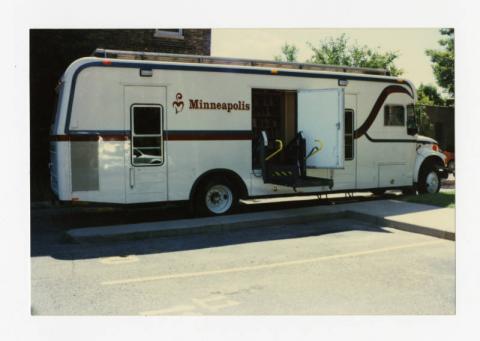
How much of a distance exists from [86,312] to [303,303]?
7.34ft

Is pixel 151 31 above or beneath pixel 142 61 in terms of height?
above

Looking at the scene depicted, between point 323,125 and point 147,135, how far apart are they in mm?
3535

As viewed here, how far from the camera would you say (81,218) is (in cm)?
1135

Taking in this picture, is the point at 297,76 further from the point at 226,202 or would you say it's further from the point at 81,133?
the point at 81,133

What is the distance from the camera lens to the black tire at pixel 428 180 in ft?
45.2

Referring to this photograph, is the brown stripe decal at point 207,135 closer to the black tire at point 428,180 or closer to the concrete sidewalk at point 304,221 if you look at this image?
the concrete sidewalk at point 304,221

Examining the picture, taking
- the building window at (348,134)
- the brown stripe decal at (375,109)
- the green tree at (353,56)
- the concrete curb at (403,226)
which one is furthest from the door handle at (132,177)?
the green tree at (353,56)

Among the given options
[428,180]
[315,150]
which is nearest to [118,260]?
[315,150]

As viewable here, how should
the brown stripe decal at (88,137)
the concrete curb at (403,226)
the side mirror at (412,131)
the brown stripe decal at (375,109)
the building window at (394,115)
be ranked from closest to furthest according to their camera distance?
the concrete curb at (403,226) → the brown stripe decal at (88,137) → the brown stripe decal at (375,109) → the building window at (394,115) → the side mirror at (412,131)

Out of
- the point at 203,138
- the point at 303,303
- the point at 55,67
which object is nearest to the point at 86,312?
the point at 303,303

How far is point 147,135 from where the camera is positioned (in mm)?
10000

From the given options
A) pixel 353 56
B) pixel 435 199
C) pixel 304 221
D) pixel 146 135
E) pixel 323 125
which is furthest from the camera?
pixel 353 56

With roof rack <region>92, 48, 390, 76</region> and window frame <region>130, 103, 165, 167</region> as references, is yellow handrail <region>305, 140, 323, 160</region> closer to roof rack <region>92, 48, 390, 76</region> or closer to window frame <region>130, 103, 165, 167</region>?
roof rack <region>92, 48, 390, 76</region>

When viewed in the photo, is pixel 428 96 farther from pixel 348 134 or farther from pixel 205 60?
pixel 205 60
